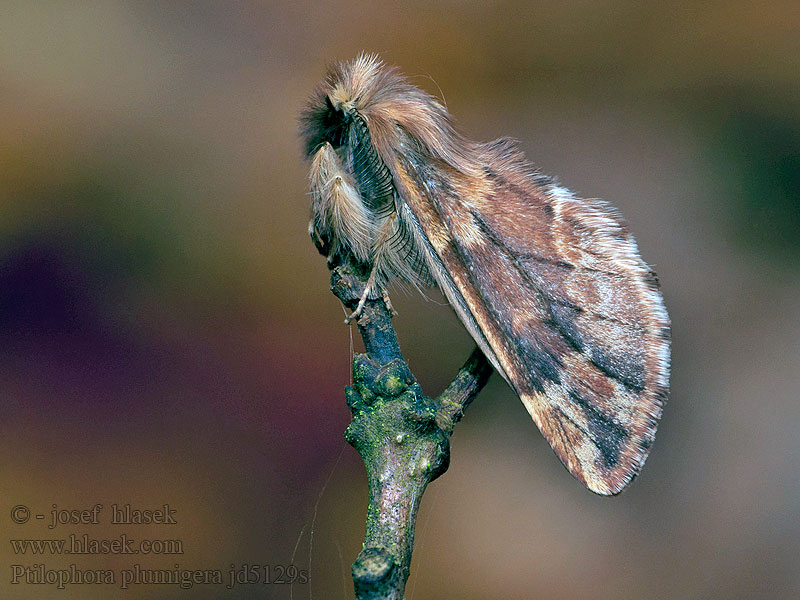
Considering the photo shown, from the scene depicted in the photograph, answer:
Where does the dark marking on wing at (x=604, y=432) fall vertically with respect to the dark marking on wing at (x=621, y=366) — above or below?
below

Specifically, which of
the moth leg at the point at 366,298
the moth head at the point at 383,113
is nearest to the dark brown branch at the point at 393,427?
the moth leg at the point at 366,298

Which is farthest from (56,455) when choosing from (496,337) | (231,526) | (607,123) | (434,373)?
(607,123)

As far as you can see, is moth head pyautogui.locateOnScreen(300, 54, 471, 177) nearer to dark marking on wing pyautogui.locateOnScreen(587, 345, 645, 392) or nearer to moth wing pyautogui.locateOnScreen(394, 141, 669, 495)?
moth wing pyautogui.locateOnScreen(394, 141, 669, 495)

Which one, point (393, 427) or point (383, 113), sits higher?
point (383, 113)

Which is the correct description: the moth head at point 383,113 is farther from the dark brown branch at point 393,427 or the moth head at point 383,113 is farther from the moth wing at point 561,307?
the dark brown branch at point 393,427

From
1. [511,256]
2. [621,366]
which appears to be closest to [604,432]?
[621,366]

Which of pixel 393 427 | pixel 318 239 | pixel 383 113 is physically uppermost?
pixel 383 113

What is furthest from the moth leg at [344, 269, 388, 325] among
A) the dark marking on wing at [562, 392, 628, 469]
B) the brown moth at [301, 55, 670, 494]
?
the dark marking on wing at [562, 392, 628, 469]

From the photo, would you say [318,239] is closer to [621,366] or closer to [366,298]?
[366,298]
